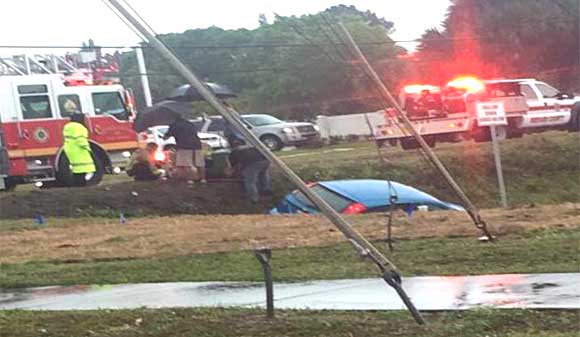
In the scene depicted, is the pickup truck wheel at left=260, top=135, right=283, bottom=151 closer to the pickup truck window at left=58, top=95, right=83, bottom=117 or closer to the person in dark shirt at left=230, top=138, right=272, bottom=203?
the pickup truck window at left=58, top=95, right=83, bottom=117

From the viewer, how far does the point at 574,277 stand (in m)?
8.52

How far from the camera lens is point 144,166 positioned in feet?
79.2

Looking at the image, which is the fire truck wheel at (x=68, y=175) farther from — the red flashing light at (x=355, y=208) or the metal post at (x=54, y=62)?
the red flashing light at (x=355, y=208)

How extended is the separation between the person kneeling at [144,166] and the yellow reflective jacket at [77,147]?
3.28ft

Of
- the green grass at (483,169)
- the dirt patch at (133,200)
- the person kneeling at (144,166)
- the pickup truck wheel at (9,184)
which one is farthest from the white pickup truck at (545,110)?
the pickup truck wheel at (9,184)

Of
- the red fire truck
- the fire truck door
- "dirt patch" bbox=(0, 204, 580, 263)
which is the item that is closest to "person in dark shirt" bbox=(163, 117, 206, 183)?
the red fire truck

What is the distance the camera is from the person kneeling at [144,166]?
945 inches

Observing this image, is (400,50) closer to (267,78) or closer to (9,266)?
(267,78)

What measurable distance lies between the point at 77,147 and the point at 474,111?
9586 millimetres

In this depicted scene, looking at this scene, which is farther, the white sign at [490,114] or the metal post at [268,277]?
the white sign at [490,114]

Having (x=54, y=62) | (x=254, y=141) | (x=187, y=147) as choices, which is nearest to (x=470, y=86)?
(x=187, y=147)

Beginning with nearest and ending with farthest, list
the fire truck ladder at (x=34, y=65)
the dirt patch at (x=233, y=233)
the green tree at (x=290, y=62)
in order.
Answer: the green tree at (x=290, y=62), the dirt patch at (x=233, y=233), the fire truck ladder at (x=34, y=65)

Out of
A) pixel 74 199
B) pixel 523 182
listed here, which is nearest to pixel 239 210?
pixel 74 199

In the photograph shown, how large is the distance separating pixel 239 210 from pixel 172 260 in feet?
32.2
